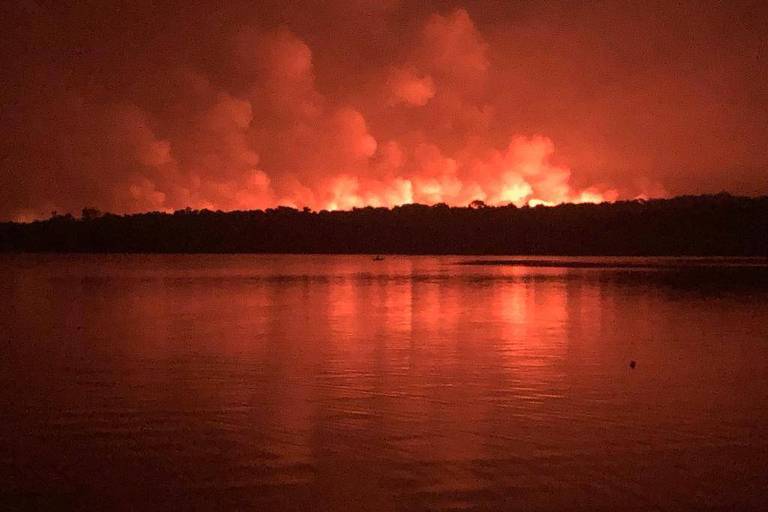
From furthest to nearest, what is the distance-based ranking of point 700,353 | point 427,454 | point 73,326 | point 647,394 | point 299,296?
point 299,296 → point 73,326 → point 700,353 → point 647,394 → point 427,454

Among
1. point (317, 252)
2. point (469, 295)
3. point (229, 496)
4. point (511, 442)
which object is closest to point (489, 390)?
point (511, 442)

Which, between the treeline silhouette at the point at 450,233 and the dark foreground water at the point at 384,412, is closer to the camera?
the dark foreground water at the point at 384,412

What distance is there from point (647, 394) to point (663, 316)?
1206 centimetres

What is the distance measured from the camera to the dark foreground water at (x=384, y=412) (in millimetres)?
8438

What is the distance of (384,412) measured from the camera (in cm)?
1170

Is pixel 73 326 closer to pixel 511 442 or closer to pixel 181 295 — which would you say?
pixel 181 295

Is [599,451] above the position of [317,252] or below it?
below

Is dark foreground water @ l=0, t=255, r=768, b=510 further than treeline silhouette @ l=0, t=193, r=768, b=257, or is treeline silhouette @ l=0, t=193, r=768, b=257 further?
treeline silhouette @ l=0, t=193, r=768, b=257

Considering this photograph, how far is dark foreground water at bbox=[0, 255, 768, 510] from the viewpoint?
8438 mm

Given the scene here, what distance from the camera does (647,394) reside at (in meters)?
13.2

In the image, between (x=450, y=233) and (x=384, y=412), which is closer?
(x=384, y=412)

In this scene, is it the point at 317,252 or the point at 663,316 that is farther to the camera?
the point at 317,252

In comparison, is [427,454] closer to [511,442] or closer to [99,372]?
[511,442]

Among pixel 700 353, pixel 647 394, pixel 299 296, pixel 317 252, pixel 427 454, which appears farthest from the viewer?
pixel 317 252
